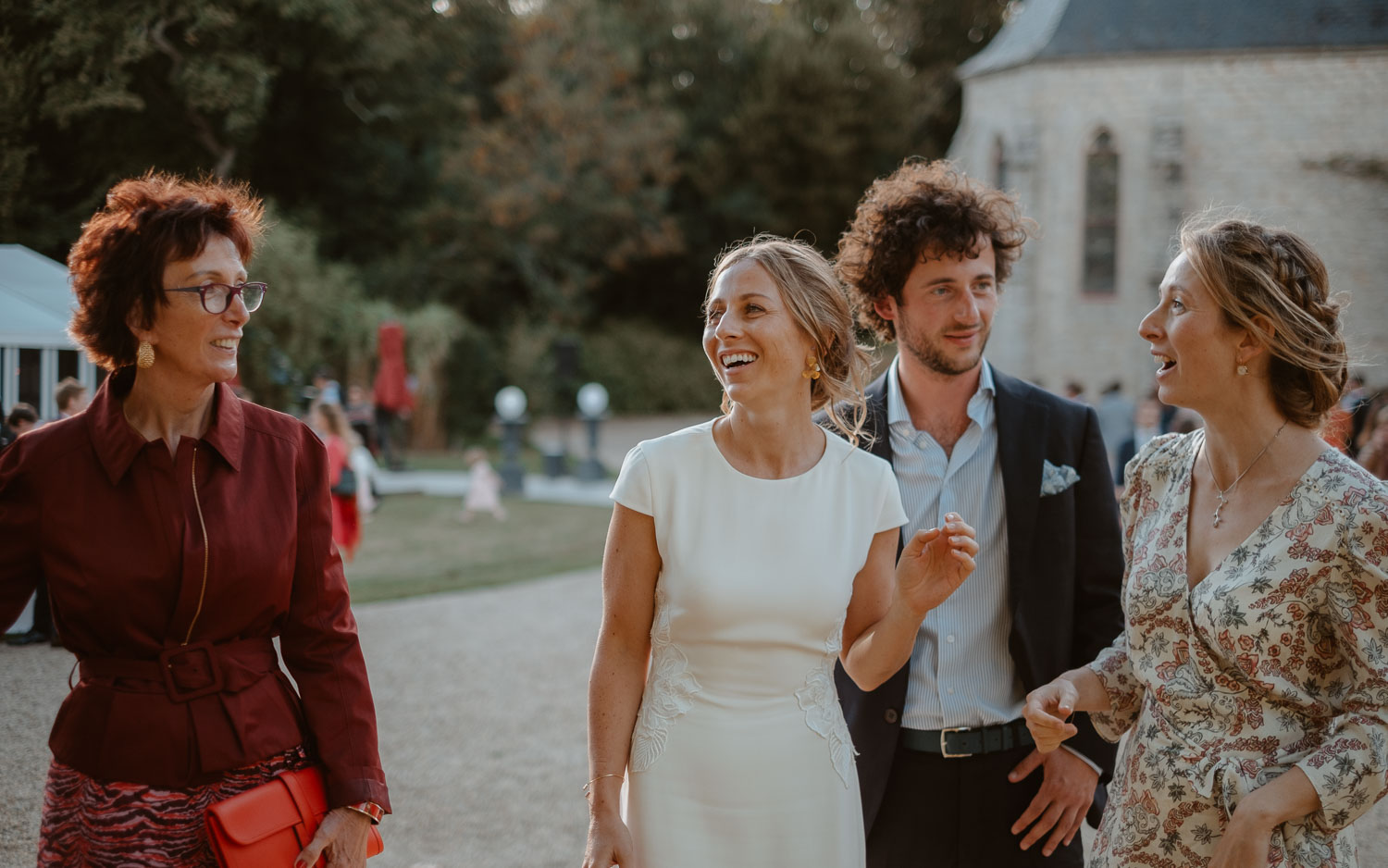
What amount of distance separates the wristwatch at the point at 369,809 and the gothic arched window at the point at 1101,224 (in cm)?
2523

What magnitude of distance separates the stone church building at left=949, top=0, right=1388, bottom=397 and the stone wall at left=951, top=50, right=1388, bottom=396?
3 centimetres

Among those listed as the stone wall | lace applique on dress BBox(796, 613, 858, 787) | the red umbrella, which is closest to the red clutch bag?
lace applique on dress BBox(796, 613, 858, 787)

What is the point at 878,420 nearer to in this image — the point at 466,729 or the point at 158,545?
the point at 158,545

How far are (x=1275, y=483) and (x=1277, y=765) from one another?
559mm

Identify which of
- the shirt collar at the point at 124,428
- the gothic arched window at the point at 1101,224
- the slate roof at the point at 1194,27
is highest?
the slate roof at the point at 1194,27

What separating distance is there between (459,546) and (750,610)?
10.5 m

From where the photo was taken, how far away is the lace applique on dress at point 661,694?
2320mm

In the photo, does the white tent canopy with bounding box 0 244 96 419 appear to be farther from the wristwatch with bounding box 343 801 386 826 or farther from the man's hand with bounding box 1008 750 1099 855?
the man's hand with bounding box 1008 750 1099 855

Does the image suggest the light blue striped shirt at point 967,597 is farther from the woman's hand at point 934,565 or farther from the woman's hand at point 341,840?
the woman's hand at point 341,840

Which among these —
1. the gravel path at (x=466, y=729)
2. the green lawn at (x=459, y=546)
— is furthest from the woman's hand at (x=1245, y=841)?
the green lawn at (x=459, y=546)

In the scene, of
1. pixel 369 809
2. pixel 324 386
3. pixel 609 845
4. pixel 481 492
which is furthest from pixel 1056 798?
pixel 481 492

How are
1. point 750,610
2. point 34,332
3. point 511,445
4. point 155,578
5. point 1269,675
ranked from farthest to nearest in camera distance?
point 511,445 < point 34,332 < point 750,610 < point 1269,675 < point 155,578

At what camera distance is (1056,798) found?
2746 millimetres

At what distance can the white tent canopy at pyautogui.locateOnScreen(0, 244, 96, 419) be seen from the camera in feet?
10.2
